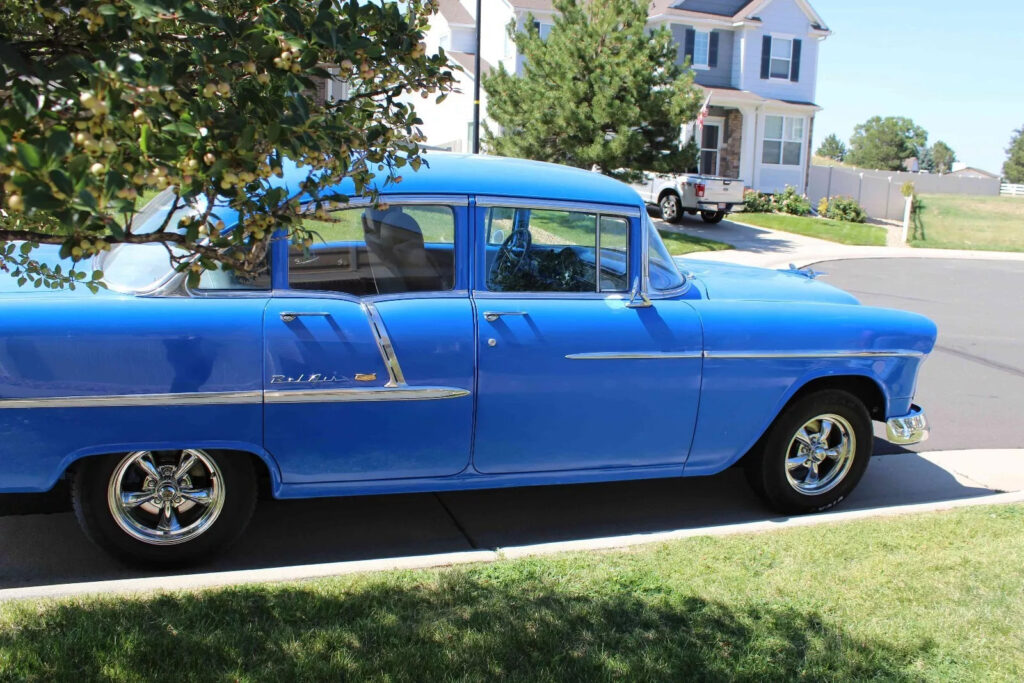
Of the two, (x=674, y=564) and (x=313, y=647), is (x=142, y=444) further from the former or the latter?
(x=674, y=564)

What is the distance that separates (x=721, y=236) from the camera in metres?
23.1

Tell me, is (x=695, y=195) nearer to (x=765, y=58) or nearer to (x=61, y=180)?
(x=765, y=58)

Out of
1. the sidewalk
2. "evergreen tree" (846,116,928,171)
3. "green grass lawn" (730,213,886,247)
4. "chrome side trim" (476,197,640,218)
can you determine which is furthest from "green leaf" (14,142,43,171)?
"evergreen tree" (846,116,928,171)

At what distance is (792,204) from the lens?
3002 cm

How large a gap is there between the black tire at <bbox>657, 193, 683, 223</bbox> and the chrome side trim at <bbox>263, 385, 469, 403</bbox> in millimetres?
21090

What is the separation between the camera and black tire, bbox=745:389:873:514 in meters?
5.11

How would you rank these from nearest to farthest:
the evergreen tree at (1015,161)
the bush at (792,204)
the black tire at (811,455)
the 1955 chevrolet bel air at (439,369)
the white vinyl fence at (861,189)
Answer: the 1955 chevrolet bel air at (439,369), the black tire at (811,455), the bush at (792,204), the white vinyl fence at (861,189), the evergreen tree at (1015,161)

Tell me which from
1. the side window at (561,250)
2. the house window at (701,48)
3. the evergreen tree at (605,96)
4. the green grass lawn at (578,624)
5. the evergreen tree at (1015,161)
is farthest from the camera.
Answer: the evergreen tree at (1015,161)

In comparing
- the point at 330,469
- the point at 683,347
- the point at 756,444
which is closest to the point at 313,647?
the point at 330,469

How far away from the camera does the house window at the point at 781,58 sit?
32.6 m

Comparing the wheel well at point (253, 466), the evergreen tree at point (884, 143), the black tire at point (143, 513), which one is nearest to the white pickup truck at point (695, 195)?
the wheel well at point (253, 466)

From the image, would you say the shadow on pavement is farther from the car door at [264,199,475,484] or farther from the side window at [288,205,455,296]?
the side window at [288,205,455,296]

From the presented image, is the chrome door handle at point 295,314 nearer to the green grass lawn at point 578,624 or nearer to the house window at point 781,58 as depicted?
the green grass lawn at point 578,624

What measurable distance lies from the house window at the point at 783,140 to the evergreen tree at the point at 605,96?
13.1 meters
